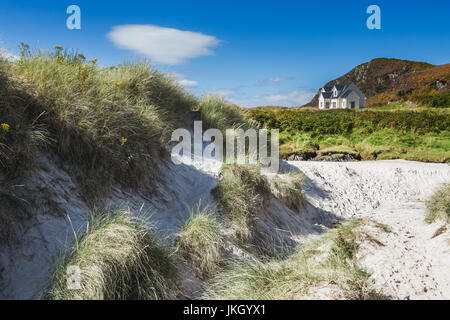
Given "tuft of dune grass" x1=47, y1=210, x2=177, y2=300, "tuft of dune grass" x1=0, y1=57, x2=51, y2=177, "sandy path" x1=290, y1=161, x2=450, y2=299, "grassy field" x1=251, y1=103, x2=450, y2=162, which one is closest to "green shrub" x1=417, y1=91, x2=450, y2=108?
"grassy field" x1=251, y1=103, x2=450, y2=162

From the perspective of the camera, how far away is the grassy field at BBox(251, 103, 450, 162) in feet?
51.6

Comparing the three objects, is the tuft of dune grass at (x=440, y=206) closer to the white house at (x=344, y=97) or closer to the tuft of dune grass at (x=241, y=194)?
the tuft of dune grass at (x=241, y=194)

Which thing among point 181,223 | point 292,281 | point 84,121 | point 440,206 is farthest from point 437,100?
point 84,121

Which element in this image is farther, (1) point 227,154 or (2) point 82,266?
(1) point 227,154

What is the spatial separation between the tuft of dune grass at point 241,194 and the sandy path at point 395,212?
1.87 metres

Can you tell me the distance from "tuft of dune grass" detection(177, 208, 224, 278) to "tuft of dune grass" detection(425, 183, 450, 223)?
394 cm

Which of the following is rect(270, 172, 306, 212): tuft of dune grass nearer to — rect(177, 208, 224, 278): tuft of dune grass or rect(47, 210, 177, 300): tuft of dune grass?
rect(177, 208, 224, 278): tuft of dune grass

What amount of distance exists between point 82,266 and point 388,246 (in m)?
4.22

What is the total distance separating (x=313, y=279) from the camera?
3.27m

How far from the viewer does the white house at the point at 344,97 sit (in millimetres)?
36281

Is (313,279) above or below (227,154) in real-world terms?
below
